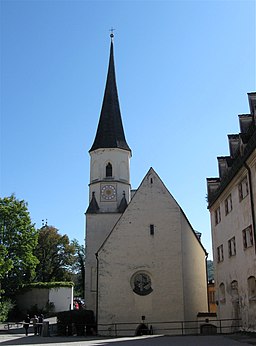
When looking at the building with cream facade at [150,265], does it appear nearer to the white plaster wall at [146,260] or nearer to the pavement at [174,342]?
the white plaster wall at [146,260]

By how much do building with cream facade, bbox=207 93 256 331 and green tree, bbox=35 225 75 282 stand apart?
119 ft

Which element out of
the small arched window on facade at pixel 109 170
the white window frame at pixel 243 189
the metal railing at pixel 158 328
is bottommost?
the metal railing at pixel 158 328

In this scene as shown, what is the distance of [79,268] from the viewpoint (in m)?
70.6

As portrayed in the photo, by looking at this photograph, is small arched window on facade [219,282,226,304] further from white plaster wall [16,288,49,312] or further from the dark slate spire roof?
white plaster wall [16,288,49,312]

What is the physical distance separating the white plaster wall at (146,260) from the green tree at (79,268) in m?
34.5

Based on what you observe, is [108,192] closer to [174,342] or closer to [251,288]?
[251,288]

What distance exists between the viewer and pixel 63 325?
29.3m

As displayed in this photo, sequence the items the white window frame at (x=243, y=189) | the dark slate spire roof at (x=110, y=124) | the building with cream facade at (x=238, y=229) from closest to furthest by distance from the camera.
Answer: the building with cream facade at (x=238, y=229) < the white window frame at (x=243, y=189) < the dark slate spire roof at (x=110, y=124)

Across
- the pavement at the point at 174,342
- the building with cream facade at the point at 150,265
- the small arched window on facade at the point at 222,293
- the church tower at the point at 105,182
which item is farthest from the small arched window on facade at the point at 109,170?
the pavement at the point at 174,342

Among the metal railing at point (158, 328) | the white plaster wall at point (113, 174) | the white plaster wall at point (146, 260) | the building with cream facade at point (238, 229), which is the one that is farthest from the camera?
the white plaster wall at point (113, 174)

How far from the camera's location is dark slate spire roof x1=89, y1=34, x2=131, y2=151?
4403 centimetres

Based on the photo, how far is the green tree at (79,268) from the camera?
68188 millimetres

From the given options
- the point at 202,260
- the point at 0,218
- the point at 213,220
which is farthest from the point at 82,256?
the point at 213,220

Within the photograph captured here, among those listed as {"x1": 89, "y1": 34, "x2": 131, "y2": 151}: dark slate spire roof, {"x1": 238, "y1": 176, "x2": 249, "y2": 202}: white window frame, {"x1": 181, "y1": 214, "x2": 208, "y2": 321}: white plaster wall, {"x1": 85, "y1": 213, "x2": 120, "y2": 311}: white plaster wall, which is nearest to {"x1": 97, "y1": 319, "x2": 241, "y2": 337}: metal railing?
{"x1": 181, "y1": 214, "x2": 208, "y2": 321}: white plaster wall
